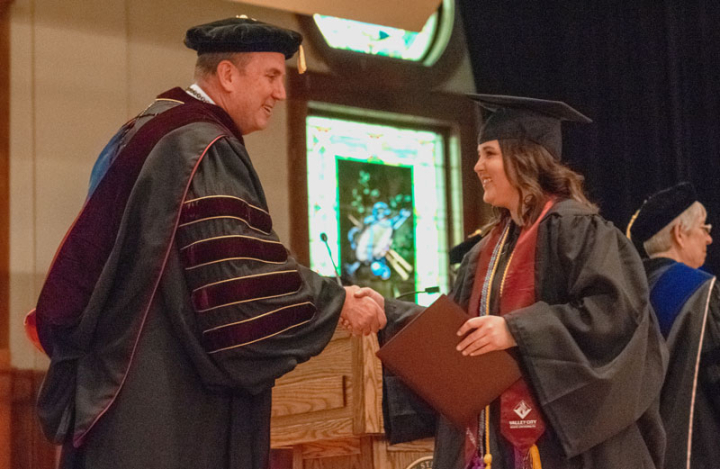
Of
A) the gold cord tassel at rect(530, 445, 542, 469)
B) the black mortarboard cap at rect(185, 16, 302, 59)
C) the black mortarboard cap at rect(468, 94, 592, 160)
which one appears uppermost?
the black mortarboard cap at rect(185, 16, 302, 59)

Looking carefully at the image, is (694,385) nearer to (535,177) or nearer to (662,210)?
(662,210)

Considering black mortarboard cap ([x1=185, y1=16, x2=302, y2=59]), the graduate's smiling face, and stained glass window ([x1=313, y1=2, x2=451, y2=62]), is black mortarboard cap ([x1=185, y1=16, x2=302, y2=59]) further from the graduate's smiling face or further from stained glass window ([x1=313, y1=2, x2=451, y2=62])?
stained glass window ([x1=313, y1=2, x2=451, y2=62])

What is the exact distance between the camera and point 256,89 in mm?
2732

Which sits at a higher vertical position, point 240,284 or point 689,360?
point 240,284

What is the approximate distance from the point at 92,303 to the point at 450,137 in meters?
5.06

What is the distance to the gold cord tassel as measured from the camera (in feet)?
8.74

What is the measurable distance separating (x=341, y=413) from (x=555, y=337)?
109cm

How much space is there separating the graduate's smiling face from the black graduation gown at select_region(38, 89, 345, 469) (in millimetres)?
897

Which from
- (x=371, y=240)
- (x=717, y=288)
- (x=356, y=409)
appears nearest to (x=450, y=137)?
(x=371, y=240)

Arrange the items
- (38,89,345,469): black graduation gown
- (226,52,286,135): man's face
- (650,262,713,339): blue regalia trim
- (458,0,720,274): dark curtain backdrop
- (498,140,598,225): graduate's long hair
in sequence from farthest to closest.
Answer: (458,0,720,274): dark curtain backdrop → (650,262,713,339): blue regalia trim → (498,140,598,225): graduate's long hair → (226,52,286,135): man's face → (38,89,345,469): black graduation gown

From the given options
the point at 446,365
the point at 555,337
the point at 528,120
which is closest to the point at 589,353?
the point at 555,337

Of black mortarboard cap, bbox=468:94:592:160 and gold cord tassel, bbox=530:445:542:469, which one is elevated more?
black mortarboard cap, bbox=468:94:592:160

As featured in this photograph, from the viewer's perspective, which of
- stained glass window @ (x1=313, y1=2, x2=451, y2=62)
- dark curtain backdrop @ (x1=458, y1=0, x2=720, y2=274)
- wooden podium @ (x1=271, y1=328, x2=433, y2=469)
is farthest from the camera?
stained glass window @ (x1=313, y1=2, x2=451, y2=62)

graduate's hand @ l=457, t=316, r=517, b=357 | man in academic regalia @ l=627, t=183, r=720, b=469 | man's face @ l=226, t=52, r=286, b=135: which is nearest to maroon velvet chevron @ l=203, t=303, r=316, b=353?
graduate's hand @ l=457, t=316, r=517, b=357
